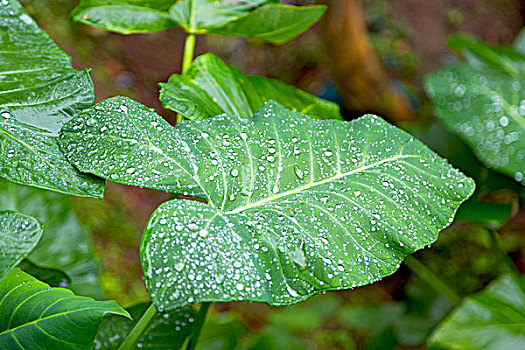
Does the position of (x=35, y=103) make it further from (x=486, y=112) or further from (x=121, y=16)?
(x=486, y=112)

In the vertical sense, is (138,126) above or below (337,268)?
above

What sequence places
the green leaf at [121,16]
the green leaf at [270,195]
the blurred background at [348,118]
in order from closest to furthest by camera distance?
the green leaf at [270,195] < the green leaf at [121,16] < the blurred background at [348,118]

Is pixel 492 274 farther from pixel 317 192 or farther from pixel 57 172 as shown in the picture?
pixel 57 172

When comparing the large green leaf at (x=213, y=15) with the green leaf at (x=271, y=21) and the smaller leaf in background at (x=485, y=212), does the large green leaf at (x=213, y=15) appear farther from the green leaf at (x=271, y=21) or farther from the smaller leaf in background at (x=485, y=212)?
the smaller leaf in background at (x=485, y=212)

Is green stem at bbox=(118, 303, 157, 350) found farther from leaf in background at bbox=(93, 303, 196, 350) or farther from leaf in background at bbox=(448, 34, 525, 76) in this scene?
leaf in background at bbox=(448, 34, 525, 76)

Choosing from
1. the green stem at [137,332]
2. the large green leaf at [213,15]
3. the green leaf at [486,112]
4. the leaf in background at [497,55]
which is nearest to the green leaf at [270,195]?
the green stem at [137,332]

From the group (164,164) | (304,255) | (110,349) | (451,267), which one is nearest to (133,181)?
(164,164)
